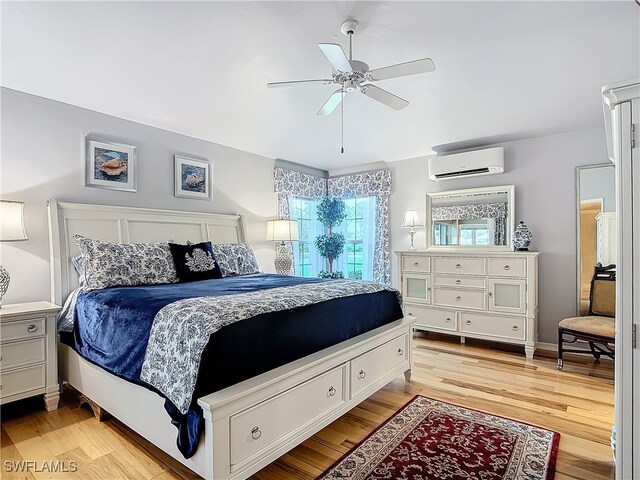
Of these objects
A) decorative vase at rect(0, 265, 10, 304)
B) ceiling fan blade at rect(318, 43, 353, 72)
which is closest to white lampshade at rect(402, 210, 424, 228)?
ceiling fan blade at rect(318, 43, 353, 72)

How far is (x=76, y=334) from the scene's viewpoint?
2572mm

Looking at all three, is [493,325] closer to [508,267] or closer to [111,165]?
[508,267]

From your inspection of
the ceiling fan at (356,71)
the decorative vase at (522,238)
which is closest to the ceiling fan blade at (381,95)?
the ceiling fan at (356,71)

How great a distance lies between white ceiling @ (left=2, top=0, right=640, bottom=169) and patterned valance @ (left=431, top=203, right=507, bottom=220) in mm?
998

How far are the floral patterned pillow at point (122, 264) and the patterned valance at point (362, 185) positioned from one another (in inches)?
126

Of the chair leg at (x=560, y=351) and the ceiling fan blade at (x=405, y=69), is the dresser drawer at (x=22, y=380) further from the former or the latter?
the chair leg at (x=560, y=351)

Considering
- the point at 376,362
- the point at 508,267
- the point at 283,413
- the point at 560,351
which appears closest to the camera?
the point at 283,413

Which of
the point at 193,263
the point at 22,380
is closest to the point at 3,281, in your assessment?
the point at 22,380

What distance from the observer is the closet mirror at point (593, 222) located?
3615 mm

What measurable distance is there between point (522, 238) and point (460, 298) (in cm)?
98

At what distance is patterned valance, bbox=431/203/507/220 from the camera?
4317 millimetres

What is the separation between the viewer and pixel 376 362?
2.65m

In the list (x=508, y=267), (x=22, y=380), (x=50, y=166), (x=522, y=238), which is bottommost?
(x=22, y=380)

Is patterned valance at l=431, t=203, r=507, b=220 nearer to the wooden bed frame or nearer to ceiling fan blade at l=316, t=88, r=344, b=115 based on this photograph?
the wooden bed frame
